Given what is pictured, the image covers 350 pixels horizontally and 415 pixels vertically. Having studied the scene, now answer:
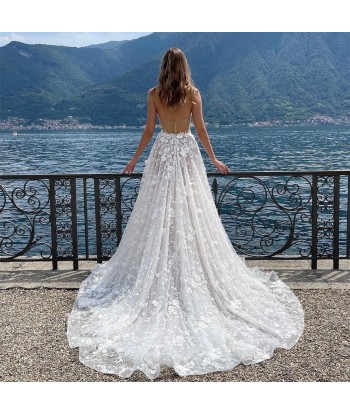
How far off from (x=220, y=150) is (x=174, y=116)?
5472 centimetres

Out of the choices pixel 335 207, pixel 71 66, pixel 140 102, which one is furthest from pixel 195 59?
pixel 335 207

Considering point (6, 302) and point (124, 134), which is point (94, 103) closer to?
point (124, 134)

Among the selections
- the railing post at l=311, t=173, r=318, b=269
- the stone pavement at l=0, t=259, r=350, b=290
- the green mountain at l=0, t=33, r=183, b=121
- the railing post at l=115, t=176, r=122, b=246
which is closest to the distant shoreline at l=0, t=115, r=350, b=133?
the green mountain at l=0, t=33, r=183, b=121

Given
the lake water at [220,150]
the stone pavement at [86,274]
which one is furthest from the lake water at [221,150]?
the stone pavement at [86,274]

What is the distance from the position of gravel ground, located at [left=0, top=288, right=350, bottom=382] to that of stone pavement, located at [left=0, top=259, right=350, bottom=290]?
361 millimetres

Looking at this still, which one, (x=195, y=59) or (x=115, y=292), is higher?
(x=195, y=59)

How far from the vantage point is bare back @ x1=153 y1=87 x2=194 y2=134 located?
431 centimetres

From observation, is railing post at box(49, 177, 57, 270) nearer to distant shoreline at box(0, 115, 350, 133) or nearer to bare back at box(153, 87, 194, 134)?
bare back at box(153, 87, 194, 134)

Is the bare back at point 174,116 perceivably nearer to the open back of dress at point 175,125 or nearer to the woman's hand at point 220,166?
the open back of dress at point 175,125

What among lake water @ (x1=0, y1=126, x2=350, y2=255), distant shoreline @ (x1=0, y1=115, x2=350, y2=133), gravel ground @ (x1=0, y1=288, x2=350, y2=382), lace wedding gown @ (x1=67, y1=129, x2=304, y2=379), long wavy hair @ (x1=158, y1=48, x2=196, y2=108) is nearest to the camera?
gravel ground @ (x1=0, y1=288, x2=350, y2=382)

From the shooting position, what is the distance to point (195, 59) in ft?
248

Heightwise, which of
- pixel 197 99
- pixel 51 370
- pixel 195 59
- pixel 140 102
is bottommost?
pixel 51 370

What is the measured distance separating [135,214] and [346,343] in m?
2.06

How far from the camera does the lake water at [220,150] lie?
44938 millimetres
